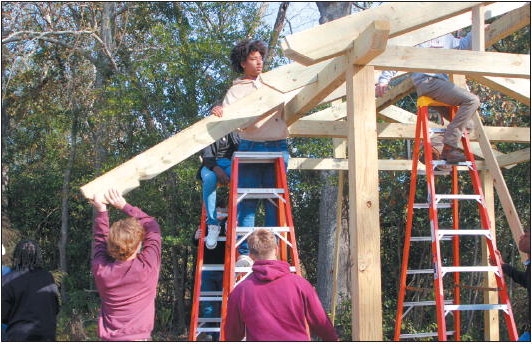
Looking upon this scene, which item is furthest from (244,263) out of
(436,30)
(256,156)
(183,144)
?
(436,30)

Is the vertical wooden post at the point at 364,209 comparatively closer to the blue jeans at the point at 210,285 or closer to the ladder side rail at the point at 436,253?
the ladder side rail at the point at 436,253

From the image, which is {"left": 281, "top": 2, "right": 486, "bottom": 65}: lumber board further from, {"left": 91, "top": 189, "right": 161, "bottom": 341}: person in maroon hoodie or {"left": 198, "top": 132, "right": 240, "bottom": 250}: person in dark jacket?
{"left": 198, "top": 132, "right": 240, "bottom": 250}: person in dark jacket

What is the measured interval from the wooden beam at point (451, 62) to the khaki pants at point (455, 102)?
0.75m

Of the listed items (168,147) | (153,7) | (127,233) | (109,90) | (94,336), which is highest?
(153,7)

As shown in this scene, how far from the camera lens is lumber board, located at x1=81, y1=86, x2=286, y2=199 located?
3.48 metres

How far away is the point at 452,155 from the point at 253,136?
1.56m

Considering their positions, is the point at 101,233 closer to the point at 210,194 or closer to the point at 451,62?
the point at 210,194

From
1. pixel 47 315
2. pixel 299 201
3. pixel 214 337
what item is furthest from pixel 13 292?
pixel 299 201

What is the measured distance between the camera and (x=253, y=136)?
4.55 m

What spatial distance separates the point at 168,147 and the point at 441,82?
7.54 ft

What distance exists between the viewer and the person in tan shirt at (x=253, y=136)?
4520 mm

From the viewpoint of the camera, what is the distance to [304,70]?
4.36 meters

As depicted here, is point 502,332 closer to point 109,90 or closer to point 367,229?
point 367,229

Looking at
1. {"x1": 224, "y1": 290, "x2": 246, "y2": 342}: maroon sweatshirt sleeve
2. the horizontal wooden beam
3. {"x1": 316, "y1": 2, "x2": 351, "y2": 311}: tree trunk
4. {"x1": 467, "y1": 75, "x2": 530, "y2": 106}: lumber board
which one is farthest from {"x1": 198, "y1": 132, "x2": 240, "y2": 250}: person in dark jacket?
{"x1": 316, "y1": 2, "x2": 351, "y2": 311}: tree trunk
